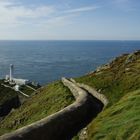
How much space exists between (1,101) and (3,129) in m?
42.2

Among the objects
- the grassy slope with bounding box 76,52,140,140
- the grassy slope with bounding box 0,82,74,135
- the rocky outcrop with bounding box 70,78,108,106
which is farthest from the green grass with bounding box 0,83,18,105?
the rocky outcrop with bounding box 70,78,108,106

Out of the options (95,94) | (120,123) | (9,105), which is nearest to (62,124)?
(120,123)

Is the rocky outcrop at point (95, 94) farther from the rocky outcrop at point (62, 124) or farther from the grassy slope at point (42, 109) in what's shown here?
the grassy slope at point (42, 109)

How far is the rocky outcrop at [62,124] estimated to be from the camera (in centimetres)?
2632

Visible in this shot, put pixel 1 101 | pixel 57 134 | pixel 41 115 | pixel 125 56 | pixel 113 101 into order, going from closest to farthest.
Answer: pixel 57 134 < pixel 113 101 < pixel 41 115 < pixel 125 56 < pixel 1 101

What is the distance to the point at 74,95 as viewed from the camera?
5072 cm

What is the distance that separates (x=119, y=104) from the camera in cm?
3494

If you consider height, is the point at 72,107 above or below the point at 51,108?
above

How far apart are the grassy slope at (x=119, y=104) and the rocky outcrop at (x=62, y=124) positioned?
212 centimetres

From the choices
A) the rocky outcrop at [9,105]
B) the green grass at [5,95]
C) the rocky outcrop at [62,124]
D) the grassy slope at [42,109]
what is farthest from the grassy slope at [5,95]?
the rocky outcrop at [62,124]

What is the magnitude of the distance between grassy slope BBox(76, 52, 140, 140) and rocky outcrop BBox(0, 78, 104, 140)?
2115 millimetres

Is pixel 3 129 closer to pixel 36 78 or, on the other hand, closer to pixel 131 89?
pixel 131 89

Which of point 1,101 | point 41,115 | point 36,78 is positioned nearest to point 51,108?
point 41,115

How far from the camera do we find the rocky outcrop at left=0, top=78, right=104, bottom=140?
26.3m
